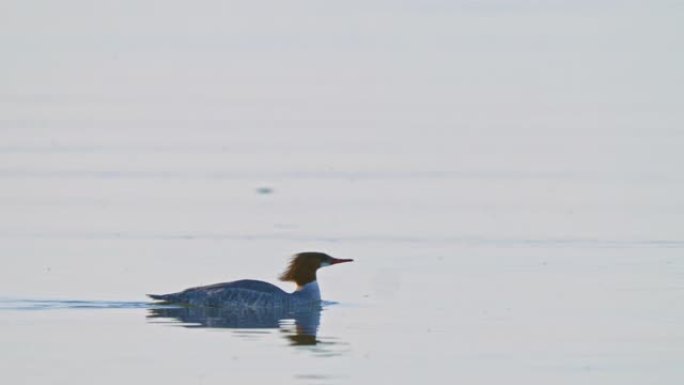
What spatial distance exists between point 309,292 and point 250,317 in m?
0.82

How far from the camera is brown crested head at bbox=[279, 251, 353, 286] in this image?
1742cm

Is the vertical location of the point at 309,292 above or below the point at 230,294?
above

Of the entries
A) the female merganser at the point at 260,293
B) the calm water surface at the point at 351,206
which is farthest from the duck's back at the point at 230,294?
the calm water surface at the point at 351,206

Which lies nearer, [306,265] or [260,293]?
[260,293]

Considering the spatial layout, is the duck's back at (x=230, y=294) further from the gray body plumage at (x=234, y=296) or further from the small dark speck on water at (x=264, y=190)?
the small dark speck on water at (x=264, y=190)

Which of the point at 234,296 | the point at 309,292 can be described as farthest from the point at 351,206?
the point at 234,296

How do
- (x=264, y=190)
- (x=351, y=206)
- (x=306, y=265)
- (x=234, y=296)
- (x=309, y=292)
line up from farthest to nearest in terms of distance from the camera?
(x=264, y=190)
(x=351, y=206)
(x=306, y=265)
(x=309, y=292)
(x=234, y=296)

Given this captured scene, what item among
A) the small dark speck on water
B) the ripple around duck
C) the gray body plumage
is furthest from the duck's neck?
the small dark speck on water

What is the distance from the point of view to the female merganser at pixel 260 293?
54.3ft

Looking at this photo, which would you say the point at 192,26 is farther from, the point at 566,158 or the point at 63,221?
the point at 63,221

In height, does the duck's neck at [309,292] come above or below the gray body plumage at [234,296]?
above

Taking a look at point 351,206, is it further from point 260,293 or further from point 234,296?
point 234,296

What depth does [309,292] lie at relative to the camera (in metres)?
17.3

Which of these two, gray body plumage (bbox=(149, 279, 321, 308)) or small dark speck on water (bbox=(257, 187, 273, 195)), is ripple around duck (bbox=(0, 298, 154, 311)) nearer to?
gray body plumage (bbox=(149, 279, 321, 308))
